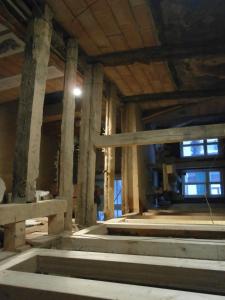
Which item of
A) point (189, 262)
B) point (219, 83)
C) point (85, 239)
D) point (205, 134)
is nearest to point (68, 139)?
point (85, 239)

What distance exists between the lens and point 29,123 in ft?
7.89

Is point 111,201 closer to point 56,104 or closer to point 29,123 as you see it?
point 29,123

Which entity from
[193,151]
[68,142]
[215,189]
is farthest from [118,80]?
[215,189]

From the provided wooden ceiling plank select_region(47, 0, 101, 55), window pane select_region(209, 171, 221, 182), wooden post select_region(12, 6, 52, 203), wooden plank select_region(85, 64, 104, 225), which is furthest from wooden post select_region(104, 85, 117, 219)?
window pane select_region(209, 171, 221, 182)

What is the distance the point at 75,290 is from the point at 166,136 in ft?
6.82

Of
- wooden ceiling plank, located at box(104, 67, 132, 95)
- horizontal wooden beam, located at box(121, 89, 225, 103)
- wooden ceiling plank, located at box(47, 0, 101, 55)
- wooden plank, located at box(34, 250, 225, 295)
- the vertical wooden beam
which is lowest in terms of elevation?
wooden plank, located at box(34, 250, 225, 295)

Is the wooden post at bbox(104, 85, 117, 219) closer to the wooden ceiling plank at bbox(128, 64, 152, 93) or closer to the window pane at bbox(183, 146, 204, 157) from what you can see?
the wooden ceiling plank at bbox(128, 64, 152, 93)

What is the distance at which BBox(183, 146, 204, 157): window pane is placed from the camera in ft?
33.8

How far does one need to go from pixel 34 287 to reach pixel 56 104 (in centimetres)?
570

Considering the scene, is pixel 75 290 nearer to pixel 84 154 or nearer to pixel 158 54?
pixel 84 154

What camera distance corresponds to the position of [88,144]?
137 inches

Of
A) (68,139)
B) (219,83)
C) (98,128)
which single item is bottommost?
(68,139)

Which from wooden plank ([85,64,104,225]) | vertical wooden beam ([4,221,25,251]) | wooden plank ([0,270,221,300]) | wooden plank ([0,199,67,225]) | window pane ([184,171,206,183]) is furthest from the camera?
window pane ([184,171,206,183])

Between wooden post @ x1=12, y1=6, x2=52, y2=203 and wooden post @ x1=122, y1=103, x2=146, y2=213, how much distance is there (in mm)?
2676
